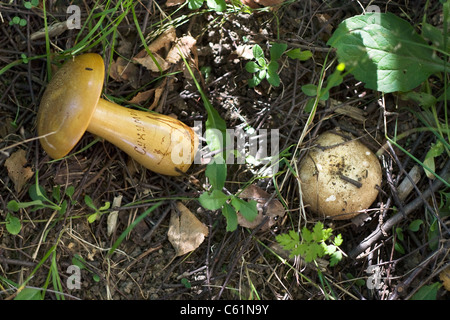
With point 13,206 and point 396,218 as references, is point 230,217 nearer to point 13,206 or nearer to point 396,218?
point 396,218

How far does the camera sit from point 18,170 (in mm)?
2367

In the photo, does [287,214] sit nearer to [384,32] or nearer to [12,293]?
[384,32]

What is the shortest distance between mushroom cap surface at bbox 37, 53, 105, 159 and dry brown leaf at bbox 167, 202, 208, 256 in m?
0.65

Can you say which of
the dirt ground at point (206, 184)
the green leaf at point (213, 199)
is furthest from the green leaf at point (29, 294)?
the green leaf at point (213, 199)

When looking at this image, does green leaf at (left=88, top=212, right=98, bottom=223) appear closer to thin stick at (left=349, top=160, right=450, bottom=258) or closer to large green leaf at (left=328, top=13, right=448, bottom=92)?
thin stick at (left=349, top=160, right=450, bottom=258)

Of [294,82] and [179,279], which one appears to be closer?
[179,279]

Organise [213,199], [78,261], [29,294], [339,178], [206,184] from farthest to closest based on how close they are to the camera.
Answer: [206,184] < [339,178] < [78,261] < [213,199] < [29,294]

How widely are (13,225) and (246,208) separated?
1.10m

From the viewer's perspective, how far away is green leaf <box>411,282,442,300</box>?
7.75 ft

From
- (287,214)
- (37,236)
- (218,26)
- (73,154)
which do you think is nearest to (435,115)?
(287,214)

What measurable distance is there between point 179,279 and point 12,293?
783mm

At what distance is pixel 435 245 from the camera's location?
2.43 metres

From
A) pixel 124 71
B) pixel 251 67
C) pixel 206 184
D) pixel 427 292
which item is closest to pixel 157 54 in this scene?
pixel 124 71

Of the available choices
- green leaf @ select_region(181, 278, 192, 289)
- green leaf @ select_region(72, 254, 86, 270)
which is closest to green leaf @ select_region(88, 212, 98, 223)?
green leaf @ select_region(72, 254, 86, 270)
